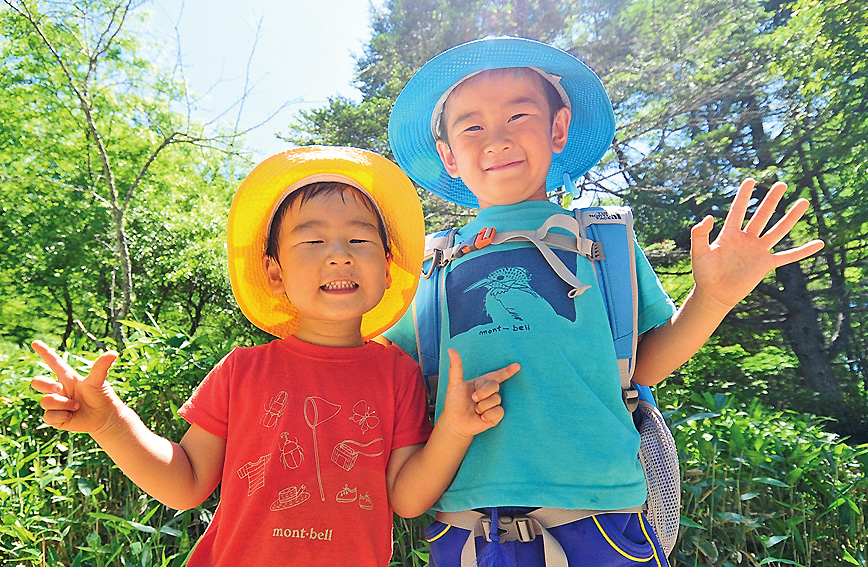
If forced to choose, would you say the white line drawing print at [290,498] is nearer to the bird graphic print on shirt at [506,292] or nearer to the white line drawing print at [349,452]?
the white line drawing print at [349,452]

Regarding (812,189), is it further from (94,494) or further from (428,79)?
(94,494)

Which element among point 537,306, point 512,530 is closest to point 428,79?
point 537,306

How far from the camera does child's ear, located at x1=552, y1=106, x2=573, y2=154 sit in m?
1.75

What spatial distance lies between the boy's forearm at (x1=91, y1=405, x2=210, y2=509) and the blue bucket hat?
3.90ft

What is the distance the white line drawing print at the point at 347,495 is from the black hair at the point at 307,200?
0.66 metres

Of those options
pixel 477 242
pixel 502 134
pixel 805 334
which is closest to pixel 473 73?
pixel 502 134

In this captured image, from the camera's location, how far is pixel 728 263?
1488 millimetres

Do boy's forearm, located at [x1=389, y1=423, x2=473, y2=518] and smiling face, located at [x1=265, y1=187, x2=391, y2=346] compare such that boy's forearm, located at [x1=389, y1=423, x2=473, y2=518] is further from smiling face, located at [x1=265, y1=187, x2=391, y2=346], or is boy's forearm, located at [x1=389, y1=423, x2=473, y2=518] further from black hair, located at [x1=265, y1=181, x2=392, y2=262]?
black hair, located at [x1=265, y1=181, x2=392, y2=262]

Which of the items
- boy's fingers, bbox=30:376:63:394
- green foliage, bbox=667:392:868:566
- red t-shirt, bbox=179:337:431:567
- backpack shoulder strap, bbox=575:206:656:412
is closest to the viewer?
boy's fingers, bbox=30:376:63:394

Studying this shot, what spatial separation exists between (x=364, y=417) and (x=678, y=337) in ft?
2.90

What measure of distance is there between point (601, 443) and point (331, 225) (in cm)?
86

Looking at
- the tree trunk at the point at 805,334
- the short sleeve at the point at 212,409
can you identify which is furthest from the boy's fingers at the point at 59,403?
the tree trunk at the point at 805,334

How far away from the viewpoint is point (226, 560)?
48.2 inches

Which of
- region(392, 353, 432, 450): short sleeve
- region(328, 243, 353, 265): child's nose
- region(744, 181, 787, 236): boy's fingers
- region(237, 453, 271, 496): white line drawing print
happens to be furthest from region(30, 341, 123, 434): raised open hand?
region(744, 181, 787, 236): boy's fingers
